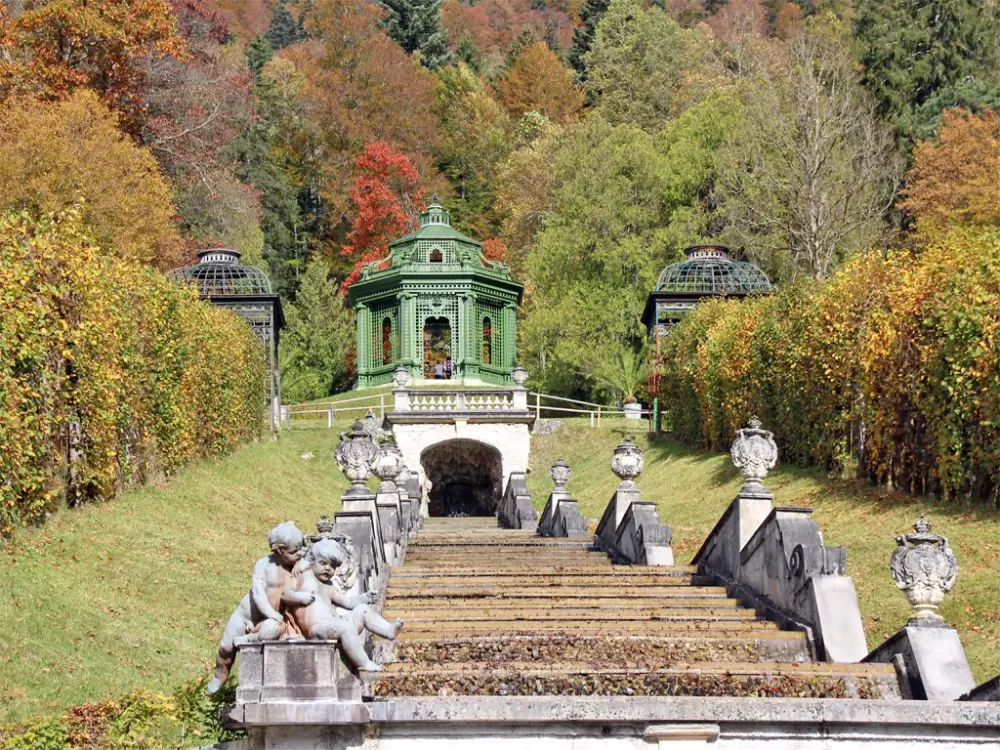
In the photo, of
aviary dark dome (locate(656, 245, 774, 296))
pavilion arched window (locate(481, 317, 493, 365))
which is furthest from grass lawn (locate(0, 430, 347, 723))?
pavilion arched window (locate(481, 317, 493, 365))

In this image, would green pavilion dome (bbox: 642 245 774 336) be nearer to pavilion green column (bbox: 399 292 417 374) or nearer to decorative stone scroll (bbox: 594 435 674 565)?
pavilion green column (bbox: 399 292 417 374)

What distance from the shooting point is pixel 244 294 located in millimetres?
37500

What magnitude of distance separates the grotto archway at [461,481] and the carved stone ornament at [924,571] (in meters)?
26.1

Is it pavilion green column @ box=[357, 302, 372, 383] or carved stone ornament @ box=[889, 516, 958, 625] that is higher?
pavilion green column @ box=[357, 302, 372, 383]

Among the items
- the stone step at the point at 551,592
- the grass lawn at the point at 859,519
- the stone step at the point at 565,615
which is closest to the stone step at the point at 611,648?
the stone step at the point at 565,615

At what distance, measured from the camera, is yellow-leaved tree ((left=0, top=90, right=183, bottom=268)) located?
28641mm

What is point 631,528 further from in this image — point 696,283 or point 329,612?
point 696,283

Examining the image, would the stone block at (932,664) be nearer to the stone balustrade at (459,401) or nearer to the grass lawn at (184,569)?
the grass lawn at (184,569)

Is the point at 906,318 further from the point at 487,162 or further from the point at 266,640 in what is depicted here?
the point at 487,162

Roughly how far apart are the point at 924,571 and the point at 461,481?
27810 millimetres

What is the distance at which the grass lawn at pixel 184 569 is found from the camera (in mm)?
13242

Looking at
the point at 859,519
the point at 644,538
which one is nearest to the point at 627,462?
the point at 644,538

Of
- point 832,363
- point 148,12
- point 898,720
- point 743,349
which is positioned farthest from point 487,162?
point 898,720

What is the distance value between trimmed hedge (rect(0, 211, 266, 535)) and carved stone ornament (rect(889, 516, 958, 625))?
35.0 ft
